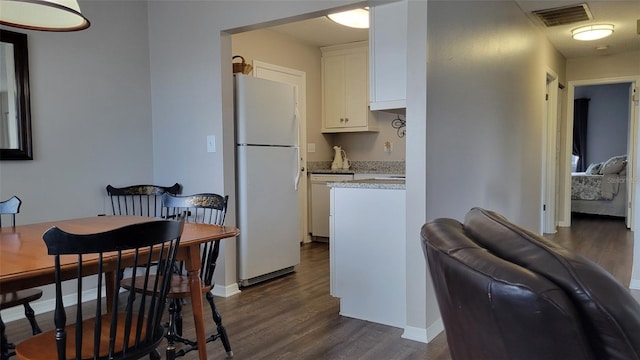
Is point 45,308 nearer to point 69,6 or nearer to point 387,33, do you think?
point 69,6

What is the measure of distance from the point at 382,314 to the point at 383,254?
0.38m

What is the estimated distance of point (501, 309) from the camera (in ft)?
2.34

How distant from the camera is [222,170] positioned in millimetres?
3361

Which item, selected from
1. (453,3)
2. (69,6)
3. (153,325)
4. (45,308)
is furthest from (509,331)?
(45,308)

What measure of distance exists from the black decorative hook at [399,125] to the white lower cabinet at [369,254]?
2688 millimetres

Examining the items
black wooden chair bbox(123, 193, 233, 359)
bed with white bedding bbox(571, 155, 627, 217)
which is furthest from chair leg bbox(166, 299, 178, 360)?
bed with white bedding bbox(571, 155, 627, 217)

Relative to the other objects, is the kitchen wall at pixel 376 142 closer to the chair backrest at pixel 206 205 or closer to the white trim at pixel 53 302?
the white trim at pixel 53 302

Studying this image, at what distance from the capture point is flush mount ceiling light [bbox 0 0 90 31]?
6.00ft

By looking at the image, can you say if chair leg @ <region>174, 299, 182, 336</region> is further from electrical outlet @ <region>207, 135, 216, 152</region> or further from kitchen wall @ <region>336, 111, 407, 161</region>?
kitchen wall @ <region>336, 111, 407, 161</region>

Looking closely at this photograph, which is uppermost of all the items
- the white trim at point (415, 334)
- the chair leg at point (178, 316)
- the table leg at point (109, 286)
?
the table leg at point (109, 286)

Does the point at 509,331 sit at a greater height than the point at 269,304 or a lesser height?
greater

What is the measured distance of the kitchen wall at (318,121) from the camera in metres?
4.94

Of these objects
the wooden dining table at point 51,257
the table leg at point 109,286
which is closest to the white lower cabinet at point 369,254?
the wooden dining table at point 51,257

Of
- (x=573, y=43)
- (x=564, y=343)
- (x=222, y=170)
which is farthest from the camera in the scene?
(x=573, y=43)
